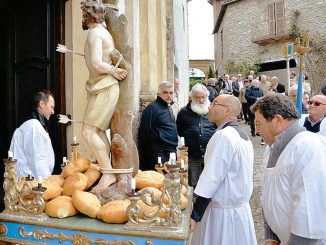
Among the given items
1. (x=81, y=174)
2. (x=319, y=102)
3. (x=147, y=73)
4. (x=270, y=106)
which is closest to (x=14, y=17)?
(x=147, y=73)

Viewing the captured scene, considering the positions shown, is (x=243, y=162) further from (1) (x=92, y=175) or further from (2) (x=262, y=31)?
(2) (x=262, y=31)

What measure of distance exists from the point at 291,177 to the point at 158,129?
10.1ft

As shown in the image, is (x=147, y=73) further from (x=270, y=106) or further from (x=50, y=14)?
(x=270, y=106)

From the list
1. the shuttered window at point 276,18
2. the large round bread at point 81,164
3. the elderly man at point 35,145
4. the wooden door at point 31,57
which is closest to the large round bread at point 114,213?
the large round bread at point 81,164

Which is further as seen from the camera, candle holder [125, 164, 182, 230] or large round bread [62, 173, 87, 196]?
large round bread [62, 173, 87, 196]

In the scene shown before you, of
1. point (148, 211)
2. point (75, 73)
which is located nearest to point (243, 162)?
point (148, 211)

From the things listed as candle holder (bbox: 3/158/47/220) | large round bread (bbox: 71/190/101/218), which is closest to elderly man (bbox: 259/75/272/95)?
large round bread (bbox: 71/190/101/218)

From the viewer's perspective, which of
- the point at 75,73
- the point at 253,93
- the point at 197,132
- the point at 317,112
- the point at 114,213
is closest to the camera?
the point at 114,213

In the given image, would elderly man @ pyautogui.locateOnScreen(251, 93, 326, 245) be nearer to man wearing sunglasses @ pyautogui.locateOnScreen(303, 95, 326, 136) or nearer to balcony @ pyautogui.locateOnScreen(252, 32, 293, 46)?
man wearing sunglasses @ pyautogui.locateOnScreen(303, 95, 326, 136)

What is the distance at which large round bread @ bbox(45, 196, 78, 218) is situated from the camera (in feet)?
8.89

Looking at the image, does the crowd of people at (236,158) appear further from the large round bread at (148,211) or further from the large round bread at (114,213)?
the large round bread at (114,213)

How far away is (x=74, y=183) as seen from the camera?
2945mm

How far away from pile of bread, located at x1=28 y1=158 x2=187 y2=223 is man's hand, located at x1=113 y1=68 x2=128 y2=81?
73cm

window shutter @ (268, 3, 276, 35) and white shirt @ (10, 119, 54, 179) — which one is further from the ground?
window shutter @ (268, 3, 276, 35)
